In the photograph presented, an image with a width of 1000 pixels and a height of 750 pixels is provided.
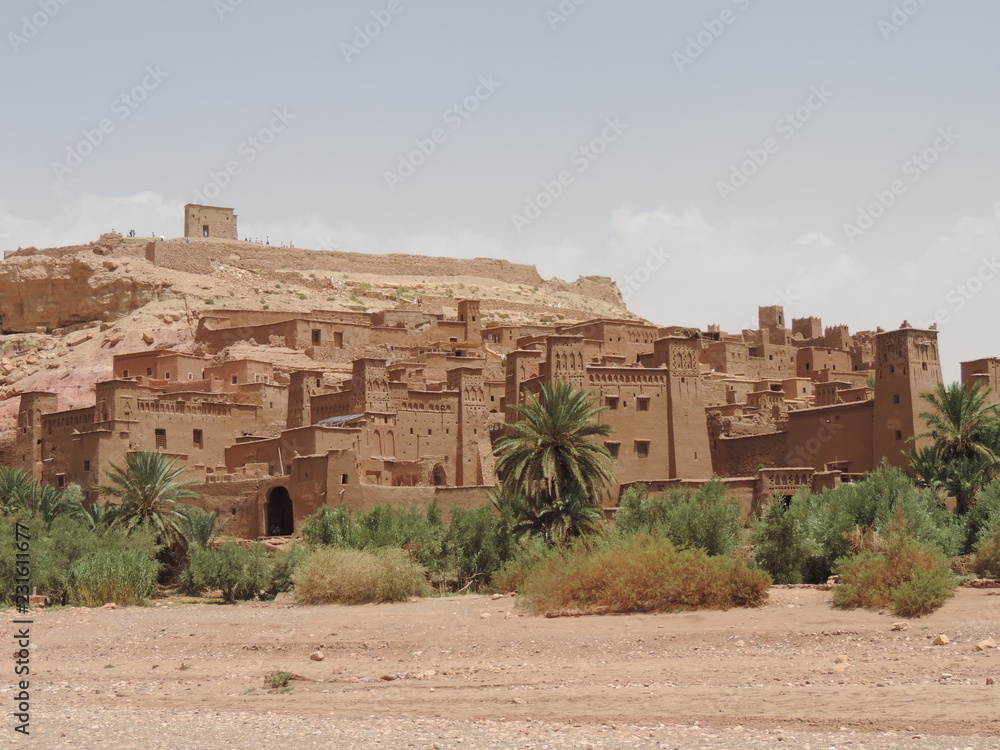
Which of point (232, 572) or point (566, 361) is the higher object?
point (566, 361)

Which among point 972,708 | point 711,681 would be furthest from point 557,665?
point 972,708

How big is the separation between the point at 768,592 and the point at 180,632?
35.7ft

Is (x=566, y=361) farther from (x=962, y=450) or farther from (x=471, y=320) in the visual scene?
(x=471, y=320)

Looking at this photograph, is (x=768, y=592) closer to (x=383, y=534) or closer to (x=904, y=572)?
(x=904, y=572)

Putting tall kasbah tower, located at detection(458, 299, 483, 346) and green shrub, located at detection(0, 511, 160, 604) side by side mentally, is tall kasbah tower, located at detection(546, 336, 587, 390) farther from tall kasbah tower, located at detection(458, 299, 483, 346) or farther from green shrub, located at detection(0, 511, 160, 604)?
tall kasbah tower, located at detection(458, 299, 483, 346)

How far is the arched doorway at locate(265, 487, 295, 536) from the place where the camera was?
41.4 metres

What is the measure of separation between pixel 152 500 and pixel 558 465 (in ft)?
36.1

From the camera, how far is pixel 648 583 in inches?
1010

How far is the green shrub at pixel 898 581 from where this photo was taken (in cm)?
2281

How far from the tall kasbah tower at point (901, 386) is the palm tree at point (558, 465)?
11.5 meters

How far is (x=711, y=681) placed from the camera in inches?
779

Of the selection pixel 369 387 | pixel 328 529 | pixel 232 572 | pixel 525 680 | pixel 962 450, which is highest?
pixel 369 387

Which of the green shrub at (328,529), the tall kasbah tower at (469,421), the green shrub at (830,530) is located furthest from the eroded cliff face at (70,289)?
the green shrub at (830,530)

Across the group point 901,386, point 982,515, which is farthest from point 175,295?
point 982,515
